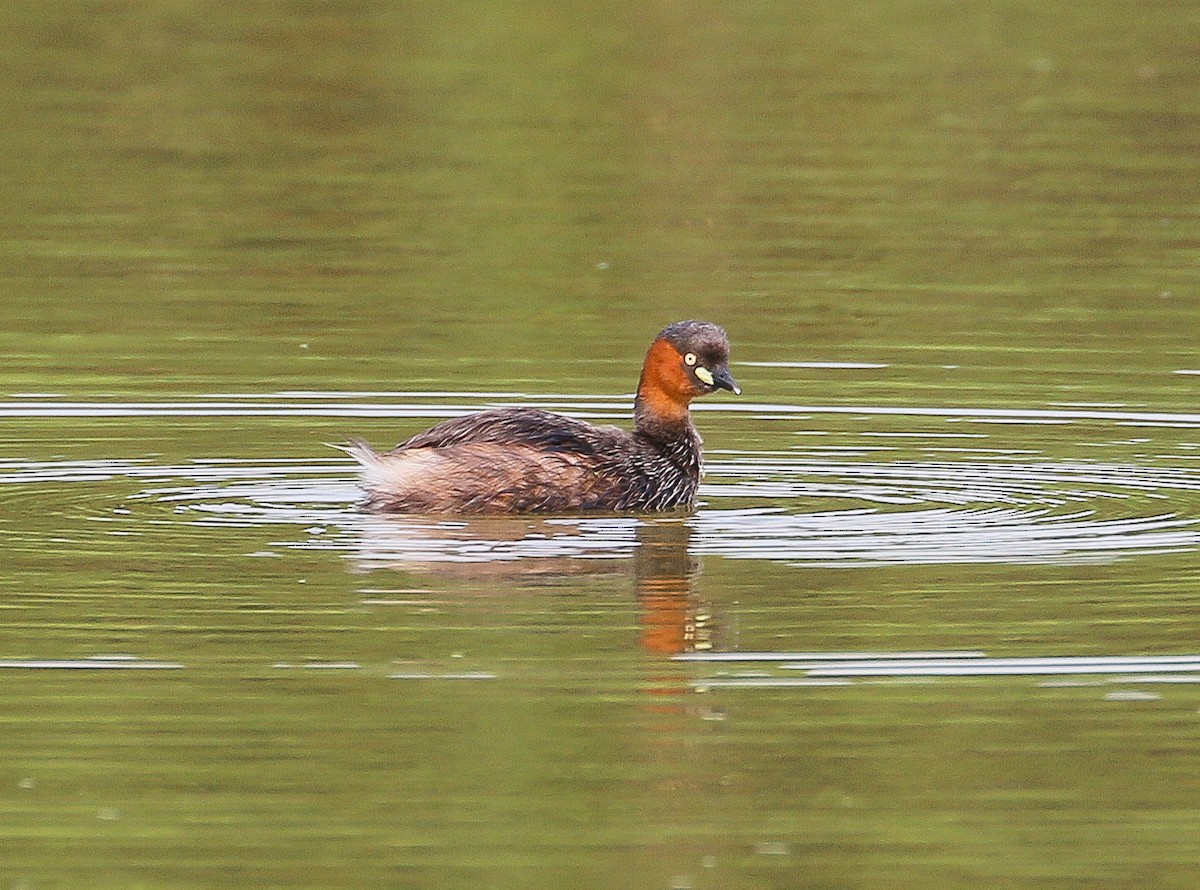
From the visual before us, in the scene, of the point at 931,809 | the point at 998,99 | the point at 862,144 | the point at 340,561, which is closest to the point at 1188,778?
the point at 931,809

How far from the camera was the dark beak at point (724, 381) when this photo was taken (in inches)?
468

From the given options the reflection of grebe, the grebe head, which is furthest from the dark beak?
the reflection of grebe

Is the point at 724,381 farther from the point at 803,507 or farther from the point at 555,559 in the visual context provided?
the point at 555,559

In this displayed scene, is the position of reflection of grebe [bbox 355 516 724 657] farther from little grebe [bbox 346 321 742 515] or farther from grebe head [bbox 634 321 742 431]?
grebe head [bbox 634 321 742 431]

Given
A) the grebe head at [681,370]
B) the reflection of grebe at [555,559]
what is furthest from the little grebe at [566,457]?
the reflection of grebe at [555,559]

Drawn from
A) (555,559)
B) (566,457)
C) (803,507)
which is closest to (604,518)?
(566,457)

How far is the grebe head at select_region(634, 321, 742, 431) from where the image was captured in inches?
473

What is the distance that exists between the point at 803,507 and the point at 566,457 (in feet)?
3.15

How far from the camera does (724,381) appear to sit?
11938mm

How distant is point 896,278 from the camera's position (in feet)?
55.8

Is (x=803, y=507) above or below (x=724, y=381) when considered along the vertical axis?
below

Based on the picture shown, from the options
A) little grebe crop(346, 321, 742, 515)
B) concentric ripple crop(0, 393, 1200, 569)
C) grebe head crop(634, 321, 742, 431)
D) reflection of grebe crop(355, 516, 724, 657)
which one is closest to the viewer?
reflection of grebe crop(355, 516, 724, 657)

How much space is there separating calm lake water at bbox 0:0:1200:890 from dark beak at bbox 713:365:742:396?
1.29 feet

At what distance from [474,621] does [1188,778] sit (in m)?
2.42
